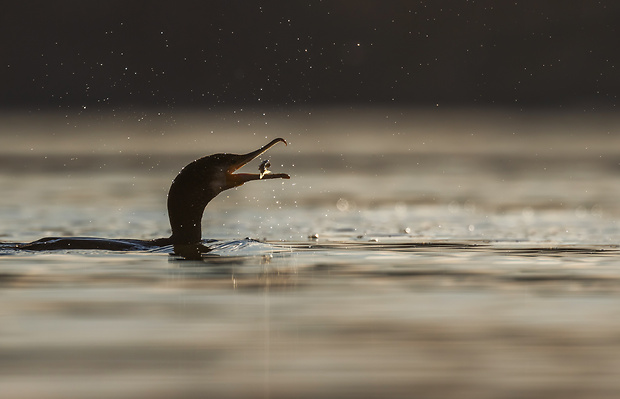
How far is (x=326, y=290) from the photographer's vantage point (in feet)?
30.4

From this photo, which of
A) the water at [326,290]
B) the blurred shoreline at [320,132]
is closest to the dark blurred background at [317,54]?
the blurred shoreline at [320,132]

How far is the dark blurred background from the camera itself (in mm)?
65562

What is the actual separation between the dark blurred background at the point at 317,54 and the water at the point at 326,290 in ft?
136

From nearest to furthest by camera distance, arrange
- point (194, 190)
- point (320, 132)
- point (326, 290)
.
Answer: point (326, 290), point (194, 190), point (320, 132)

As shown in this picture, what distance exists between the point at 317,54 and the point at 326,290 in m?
71.4

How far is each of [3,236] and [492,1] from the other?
76598mm

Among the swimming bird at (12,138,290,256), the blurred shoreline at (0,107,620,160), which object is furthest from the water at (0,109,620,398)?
the blurred shoreline at (0,107,620,160)

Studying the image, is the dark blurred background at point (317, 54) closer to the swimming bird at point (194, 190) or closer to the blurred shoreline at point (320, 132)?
the blurred shoreline at point (320, 132)

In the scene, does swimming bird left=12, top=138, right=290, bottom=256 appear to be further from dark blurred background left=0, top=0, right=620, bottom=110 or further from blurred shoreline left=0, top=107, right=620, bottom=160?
dark blurred background left=0, top=0, right=620, bottom=110

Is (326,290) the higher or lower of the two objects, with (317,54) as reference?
lower

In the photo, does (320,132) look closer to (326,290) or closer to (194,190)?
(194,190)

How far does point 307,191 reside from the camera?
1914cm

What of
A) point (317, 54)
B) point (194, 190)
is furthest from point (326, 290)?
point (317, 54)

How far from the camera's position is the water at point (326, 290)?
6.52 metres
